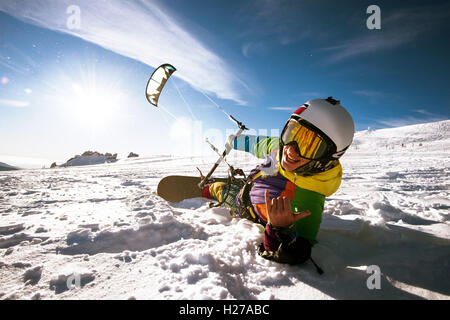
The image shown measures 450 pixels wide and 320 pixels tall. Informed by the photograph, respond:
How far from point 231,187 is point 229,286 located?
1.71 m

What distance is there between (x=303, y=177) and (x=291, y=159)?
22cm

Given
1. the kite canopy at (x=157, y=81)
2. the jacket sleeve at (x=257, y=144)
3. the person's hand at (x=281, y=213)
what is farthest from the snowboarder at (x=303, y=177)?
the kite canopy at (x=157, y=81)

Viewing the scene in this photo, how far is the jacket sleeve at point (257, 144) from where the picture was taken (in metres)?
2.70

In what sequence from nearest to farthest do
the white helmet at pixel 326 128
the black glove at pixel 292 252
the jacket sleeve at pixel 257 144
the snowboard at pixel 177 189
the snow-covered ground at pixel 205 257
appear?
the snow-covered ground at pixel 205 257 → the black glove at pixel 292 252 → the white helmet at pixel 326 128 → the jacket sleeve at pixel 257 144 → the snowboard at pixel 177 189

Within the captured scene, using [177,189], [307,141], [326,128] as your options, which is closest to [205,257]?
[307,141]

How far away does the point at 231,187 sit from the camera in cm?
280

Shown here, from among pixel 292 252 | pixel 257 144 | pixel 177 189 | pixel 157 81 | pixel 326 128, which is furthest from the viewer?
pixel 157 81

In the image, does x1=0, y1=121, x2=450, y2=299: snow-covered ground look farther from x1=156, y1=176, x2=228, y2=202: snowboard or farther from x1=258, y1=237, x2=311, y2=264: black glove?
x1=156, y1=176, x2=228, y2=202: snowboard

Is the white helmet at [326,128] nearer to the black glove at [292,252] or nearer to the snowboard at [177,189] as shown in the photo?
the black glove at [292,252]

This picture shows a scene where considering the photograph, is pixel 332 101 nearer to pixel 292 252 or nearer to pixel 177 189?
pixel 292 252

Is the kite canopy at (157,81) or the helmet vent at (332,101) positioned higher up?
the kite canopy at (157,81)

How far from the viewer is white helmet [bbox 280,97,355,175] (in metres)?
1.54

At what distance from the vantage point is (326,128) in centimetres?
153
